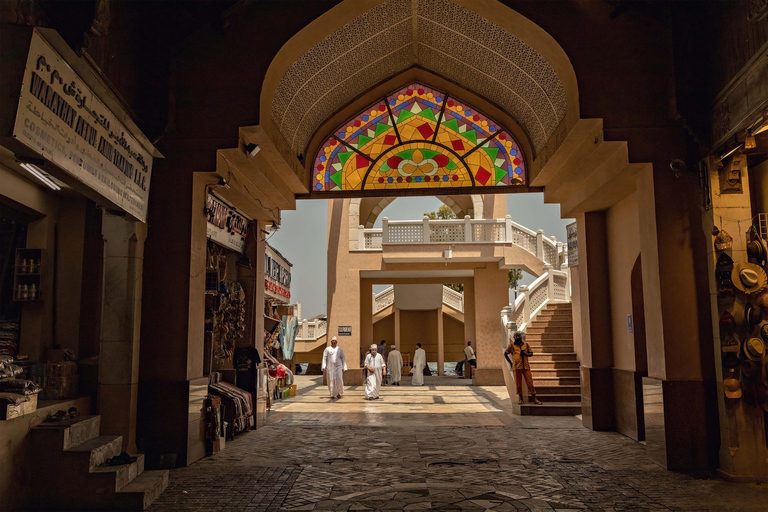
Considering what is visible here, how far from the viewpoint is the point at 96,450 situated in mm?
5340

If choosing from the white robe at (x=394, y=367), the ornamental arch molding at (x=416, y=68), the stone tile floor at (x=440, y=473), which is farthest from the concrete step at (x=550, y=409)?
the white robe at (x=394, y=367)

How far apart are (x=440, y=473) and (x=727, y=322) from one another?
3.34 metres

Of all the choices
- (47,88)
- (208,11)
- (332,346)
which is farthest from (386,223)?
(47,88)

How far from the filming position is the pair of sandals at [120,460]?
551cm

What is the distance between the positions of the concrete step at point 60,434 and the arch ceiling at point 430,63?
4.22 metres

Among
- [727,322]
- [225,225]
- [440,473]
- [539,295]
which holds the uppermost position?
[225,225]

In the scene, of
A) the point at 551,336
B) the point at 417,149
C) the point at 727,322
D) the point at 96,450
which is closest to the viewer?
the point at 96,450

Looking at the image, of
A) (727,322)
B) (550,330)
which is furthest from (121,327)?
(550,330)

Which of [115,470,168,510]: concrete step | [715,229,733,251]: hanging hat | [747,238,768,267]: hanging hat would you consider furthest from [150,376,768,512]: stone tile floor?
[715,229,733,251]: hanging hat

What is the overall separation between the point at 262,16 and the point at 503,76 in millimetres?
3443

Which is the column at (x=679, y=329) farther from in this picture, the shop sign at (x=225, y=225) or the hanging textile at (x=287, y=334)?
the hanging textile at (x=287, y=334)

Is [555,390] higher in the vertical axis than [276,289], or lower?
lower

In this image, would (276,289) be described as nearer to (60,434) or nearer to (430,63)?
(430,63)

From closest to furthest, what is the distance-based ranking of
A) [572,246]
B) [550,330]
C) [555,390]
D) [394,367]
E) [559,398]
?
[572,246]
[559,398]
[555,390]
[550,330]
[394,367]
